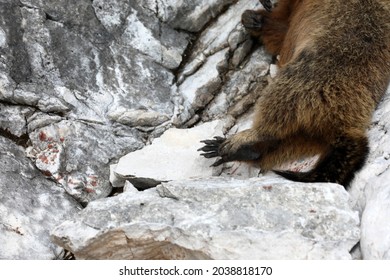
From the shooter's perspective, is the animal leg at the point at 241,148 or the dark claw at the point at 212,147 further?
the dark claw at the point at 212,147

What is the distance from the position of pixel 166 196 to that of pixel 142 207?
8.4 inches

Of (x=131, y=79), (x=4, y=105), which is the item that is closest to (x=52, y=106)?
(x=4, y=105)

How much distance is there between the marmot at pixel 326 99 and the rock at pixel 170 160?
0.50ft

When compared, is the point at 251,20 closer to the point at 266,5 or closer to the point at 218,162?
the point at 266,5

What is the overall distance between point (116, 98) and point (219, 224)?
1958mm

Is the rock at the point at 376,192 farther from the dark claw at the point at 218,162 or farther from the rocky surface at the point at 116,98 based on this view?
the dark claw at the point at 218,162

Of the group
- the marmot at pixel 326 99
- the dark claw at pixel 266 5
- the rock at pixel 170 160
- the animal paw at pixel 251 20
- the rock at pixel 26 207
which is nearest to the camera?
the rock at pixel 26 207

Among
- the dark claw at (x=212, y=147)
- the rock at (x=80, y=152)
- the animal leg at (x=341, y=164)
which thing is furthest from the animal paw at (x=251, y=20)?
the animal leg at (x=341, y=164)

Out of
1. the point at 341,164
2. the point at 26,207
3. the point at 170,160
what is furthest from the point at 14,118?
the point at 341,164

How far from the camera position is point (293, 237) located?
4281 millimetres

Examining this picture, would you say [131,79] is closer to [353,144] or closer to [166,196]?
[166,196]

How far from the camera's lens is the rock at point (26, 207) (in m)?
4.88

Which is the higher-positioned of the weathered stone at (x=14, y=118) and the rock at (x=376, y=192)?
the rock at (x=376, y=192)

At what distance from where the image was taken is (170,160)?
18.2 ft
